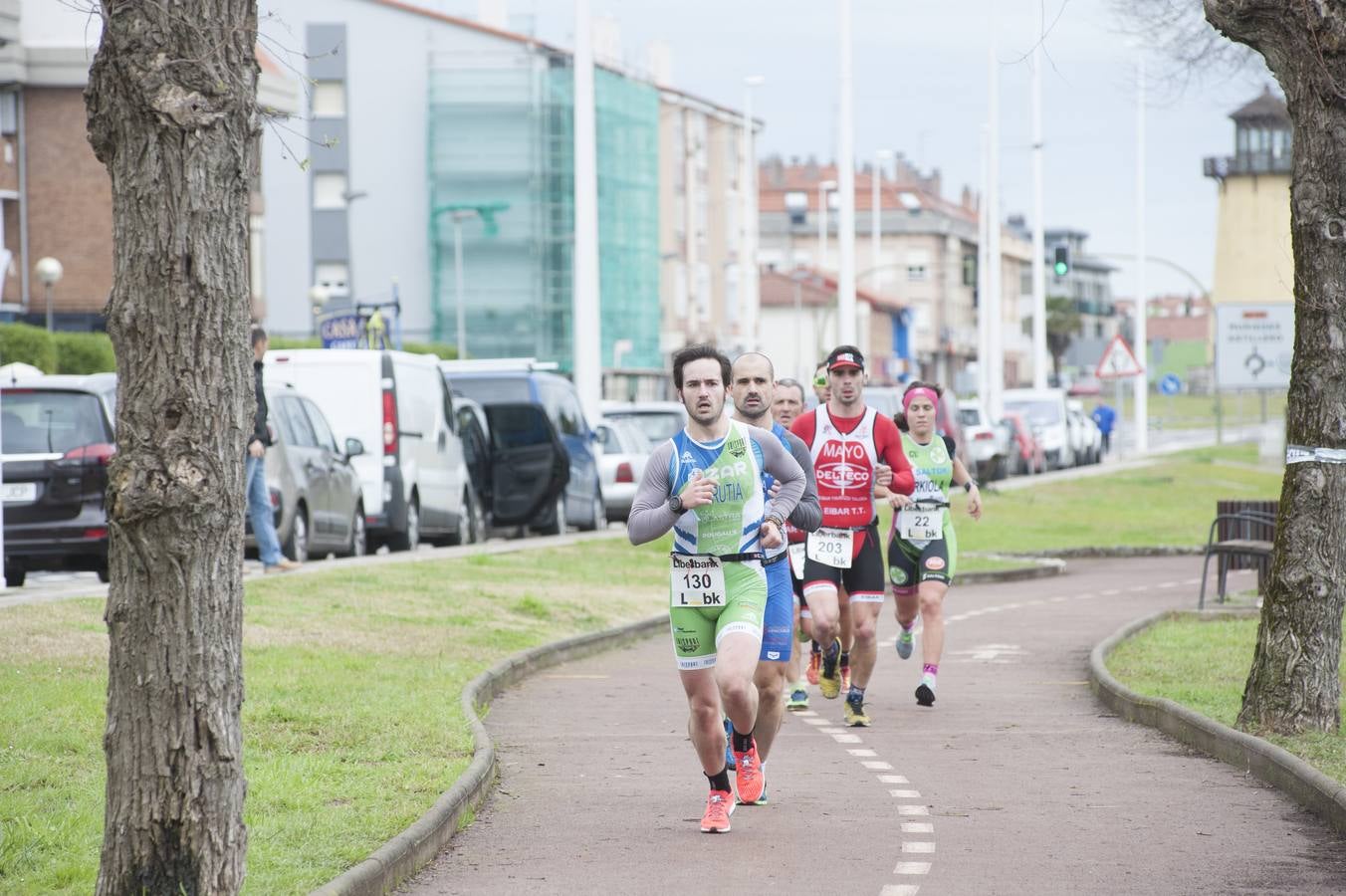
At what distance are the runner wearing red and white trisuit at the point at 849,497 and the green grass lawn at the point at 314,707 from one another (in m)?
2.16

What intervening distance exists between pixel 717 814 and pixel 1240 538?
15610mm

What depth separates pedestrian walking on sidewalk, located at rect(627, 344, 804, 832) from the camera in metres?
9.35

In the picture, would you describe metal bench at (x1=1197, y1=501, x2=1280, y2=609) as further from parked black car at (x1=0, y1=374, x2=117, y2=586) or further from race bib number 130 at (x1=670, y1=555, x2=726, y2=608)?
race bib number 130 at (x1=670, y1=555, x2=726, y2=608)

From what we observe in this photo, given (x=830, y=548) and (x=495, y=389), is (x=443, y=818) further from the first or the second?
(x=495, y=389)

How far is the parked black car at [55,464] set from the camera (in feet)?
59.3

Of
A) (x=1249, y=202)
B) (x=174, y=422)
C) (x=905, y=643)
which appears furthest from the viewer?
(x=1249, y=202)

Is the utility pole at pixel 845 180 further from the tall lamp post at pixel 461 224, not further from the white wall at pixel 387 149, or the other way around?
the white wall at pixel 387 149


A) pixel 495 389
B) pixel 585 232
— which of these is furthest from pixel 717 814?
pixel 585 232

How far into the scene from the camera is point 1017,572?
27.5 meters

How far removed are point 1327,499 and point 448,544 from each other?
18.8 m

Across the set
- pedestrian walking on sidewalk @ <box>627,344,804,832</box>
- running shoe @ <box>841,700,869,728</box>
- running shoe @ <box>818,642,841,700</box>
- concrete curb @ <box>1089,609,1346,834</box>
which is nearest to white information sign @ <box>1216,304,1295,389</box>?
concrete curb @ <box>1089,609,1346,834</box>

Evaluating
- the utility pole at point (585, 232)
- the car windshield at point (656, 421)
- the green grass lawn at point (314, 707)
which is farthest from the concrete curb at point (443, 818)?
the car windshield at point (656, 421)

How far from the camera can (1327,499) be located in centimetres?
1191

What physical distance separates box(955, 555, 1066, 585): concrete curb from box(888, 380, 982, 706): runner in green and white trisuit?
12.1 meters
